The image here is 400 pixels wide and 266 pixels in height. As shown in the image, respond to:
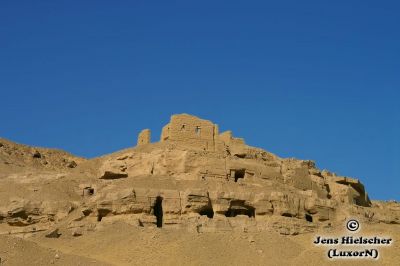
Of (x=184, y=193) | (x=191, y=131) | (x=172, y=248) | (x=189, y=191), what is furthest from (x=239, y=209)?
(x=172, y=248)

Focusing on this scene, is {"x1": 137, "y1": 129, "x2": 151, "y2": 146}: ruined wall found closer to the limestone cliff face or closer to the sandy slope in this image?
the limestone cliff face

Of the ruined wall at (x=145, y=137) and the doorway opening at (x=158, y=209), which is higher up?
the ruined wall at (x=145, y=137)

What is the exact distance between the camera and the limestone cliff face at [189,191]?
42438 millimetres

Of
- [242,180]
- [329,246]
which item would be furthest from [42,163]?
[329,246]

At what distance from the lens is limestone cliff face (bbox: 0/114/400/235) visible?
139 ft

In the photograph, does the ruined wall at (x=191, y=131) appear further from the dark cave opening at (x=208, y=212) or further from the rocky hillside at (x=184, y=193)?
the dark cave opening at (x=208, y=212)

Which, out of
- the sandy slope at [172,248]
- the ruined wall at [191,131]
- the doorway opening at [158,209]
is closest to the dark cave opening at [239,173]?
the ruined wall at [191,131]

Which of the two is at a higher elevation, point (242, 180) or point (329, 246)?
point (242, 180)

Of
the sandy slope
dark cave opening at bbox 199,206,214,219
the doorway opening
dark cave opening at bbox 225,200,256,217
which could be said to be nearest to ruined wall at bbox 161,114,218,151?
dark cave opening at bbox 225,200,256,217

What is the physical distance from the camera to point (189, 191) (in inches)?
1697

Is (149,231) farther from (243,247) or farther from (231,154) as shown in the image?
(231,154)

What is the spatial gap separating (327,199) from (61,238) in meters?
18.4

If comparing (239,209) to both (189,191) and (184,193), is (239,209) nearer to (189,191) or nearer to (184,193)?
(189,191)

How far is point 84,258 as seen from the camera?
35500 mm
